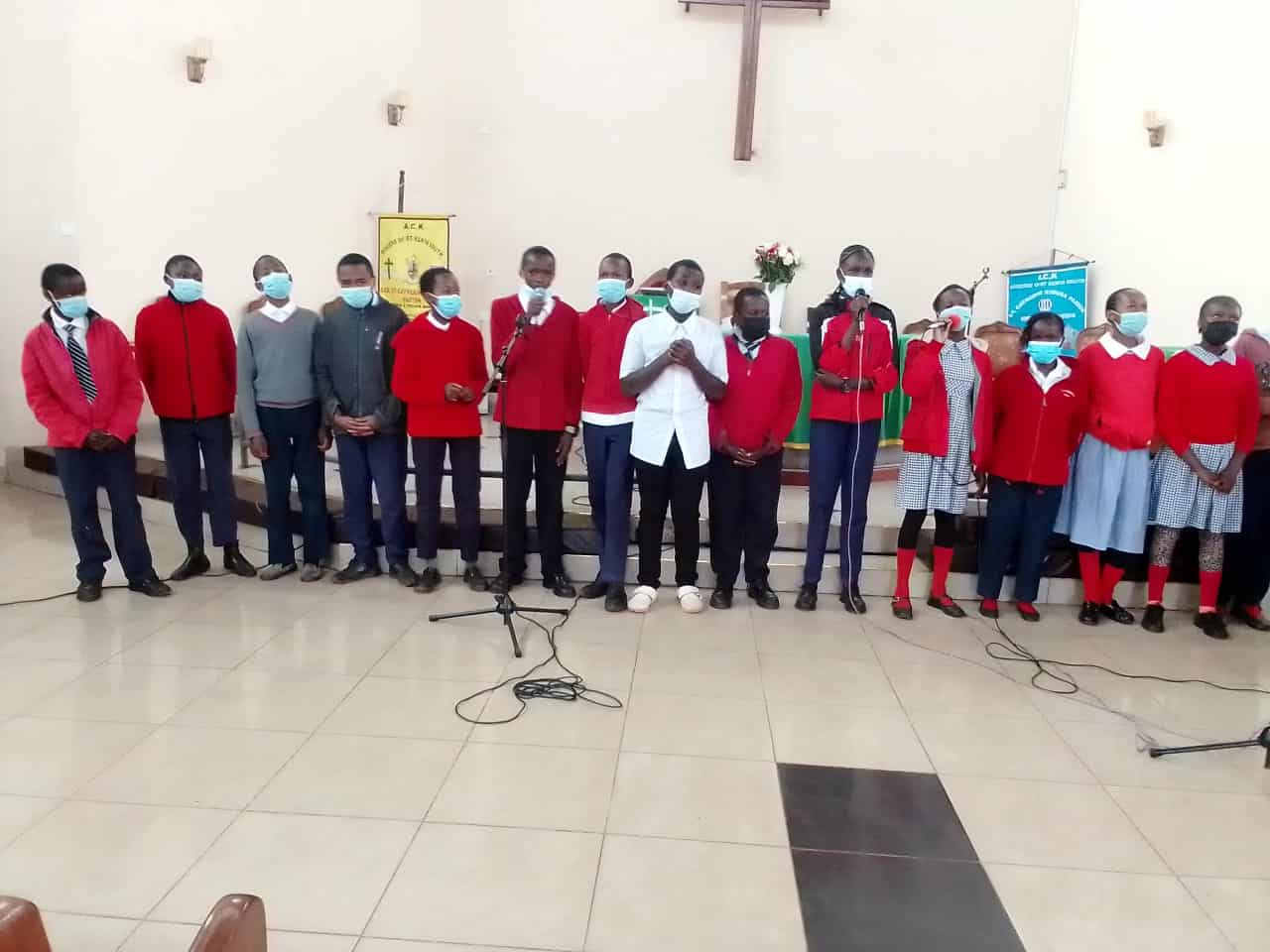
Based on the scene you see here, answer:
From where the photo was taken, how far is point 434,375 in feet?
13.0

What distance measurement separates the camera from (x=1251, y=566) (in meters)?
4.10

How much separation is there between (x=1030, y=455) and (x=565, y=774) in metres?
2.51

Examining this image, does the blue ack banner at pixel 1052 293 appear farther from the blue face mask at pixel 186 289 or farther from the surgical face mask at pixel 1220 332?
the blue face mask at pixel 186 289

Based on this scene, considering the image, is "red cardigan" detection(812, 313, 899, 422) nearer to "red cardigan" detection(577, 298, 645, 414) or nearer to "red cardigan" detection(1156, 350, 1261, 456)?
"red cardigan" detection(577, 298, 645, 414)

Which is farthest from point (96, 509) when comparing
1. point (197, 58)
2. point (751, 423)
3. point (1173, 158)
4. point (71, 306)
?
point (1173, 158)

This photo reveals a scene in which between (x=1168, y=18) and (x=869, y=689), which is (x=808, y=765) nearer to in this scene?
(x=869, y=689)

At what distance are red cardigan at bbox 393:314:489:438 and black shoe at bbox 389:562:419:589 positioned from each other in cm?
66

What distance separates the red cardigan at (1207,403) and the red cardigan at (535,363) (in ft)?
8.63

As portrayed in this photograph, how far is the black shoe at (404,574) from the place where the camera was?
13.8 feet

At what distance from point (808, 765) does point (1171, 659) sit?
199 centimetres

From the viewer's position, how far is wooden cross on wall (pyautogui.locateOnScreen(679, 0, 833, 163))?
725 cm

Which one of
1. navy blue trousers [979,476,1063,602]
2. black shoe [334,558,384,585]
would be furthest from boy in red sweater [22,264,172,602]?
navy blue trousers [979,476,1063,602]

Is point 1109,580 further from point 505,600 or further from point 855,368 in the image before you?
point 505,600

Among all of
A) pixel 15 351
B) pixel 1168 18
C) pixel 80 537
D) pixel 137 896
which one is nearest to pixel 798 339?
pixel 1168 18
